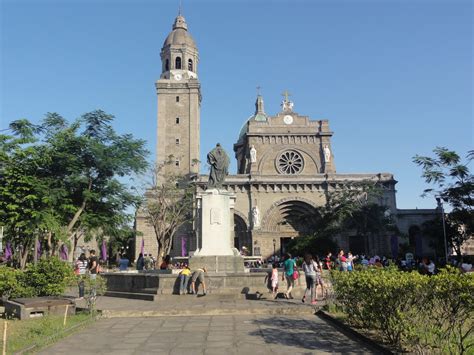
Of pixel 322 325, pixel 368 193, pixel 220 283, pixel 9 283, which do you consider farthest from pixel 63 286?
pixel 368 193

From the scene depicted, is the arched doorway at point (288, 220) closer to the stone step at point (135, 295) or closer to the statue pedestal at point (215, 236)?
the statue pedestal at point (215, 236)

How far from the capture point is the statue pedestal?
1405cm

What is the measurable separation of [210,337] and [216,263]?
658 centimetres

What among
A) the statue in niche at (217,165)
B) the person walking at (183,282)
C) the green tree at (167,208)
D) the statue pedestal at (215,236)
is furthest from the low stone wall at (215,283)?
the green tree at (167,208)

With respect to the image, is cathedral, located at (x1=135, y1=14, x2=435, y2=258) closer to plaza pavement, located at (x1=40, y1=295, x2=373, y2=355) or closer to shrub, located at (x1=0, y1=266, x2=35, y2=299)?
shrub, located at (x1=0, y1=266, x2=35, y2=299)

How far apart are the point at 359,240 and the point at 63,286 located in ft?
119

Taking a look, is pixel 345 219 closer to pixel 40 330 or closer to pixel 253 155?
pixel 253 155

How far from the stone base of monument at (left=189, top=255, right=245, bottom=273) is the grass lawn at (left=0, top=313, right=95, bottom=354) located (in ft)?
15.2

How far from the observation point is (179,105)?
47.1 metres

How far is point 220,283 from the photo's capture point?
516 inches

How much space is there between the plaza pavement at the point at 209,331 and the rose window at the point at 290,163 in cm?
3472

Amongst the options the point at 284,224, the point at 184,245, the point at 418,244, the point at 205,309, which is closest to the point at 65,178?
the point at 205,309

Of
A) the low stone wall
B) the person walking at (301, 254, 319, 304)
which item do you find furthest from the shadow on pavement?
the low stone wall

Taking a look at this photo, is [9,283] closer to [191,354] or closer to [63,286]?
[63,286]
